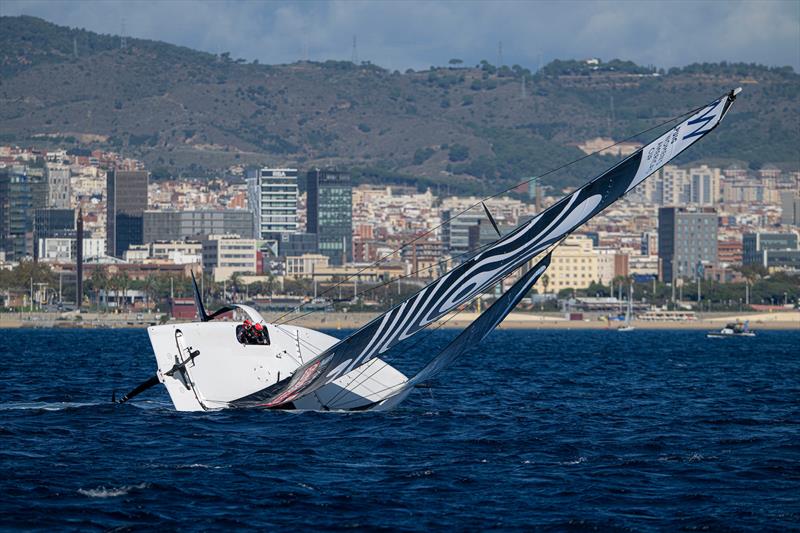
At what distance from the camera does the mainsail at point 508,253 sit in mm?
29859

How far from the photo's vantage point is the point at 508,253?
31062 millimetres

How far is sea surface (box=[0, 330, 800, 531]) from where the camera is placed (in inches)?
926

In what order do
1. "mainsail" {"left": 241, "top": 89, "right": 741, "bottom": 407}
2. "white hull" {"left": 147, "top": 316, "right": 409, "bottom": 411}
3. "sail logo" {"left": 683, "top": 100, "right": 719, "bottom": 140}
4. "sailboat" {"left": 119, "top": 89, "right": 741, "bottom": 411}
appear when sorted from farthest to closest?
"white hull" {"left": 147, "top": 316, "right": 409, "bottom": 411} → "sailboat" {"left": 119, "top": 89, "right": 741, "bottom": 411} → "mainsail" {"left": 241, "top": 89, "right": 741, "bottom": 407} → "sail logo" {"left": 683, "top": 100, "right": 719, "bottom": 140}

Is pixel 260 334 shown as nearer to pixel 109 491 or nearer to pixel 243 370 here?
pixel 243 370

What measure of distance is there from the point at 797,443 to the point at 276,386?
1045cm

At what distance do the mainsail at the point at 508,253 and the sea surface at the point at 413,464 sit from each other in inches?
57.6

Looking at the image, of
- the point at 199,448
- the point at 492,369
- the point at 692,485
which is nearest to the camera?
the point at 692,485

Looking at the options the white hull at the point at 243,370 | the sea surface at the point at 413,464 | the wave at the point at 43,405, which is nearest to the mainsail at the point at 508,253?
the sea surface at the point at 413,464

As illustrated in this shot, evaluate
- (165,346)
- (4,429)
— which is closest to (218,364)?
(165,346)

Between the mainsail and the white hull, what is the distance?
5.57ft

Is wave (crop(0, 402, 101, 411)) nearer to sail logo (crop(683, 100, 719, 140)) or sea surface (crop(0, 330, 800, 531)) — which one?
sea surface (crop(0, 330, 800, 531))

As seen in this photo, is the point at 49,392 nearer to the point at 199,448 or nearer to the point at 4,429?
the point at 4,429

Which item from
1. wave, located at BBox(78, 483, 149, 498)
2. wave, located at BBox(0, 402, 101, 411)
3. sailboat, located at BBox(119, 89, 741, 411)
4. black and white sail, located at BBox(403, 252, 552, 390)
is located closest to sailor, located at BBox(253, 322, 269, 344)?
sailboat, located at BBox(119, 89, 741, 411)

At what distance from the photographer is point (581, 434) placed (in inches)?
1302
